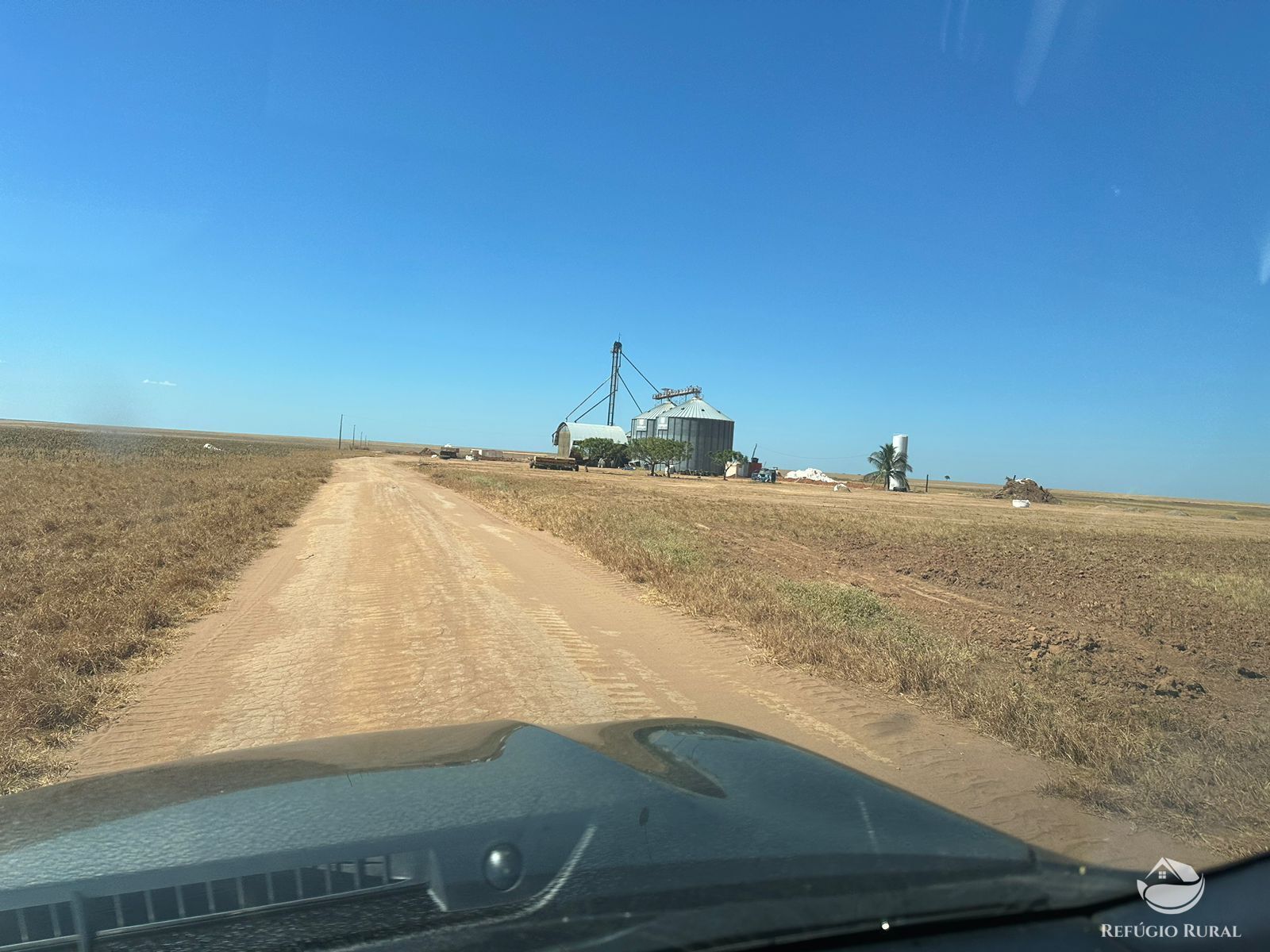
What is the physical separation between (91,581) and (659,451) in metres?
82.0

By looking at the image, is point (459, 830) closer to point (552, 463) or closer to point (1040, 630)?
point (1040, 630)

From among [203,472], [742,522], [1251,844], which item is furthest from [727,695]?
[203,472]

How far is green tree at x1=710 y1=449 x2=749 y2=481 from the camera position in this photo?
10131 centimetres

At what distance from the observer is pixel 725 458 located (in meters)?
102

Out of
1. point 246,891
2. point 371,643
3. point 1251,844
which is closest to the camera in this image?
point 246,891

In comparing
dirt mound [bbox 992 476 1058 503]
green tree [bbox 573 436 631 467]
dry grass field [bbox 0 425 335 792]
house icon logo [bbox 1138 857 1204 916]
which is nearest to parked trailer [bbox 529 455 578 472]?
green tree [bbox 573 436 631 467]

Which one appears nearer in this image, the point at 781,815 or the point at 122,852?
the point at 122,852

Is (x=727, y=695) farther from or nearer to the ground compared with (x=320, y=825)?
nearer to the ground

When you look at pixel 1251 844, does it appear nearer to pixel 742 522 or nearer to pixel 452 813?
pixel 452 813

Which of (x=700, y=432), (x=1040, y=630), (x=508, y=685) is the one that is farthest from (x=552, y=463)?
(x=508, y=685)

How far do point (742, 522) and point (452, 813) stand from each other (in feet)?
82.2

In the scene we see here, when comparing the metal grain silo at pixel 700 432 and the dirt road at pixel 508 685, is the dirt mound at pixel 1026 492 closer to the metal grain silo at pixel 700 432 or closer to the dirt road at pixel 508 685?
the metal grain silo at pixel 700 432

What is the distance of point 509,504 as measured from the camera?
93.1 ft

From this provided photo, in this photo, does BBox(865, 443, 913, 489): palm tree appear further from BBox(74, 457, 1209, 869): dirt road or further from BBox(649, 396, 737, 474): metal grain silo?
BBox(74, 457, 1209, 869): dirt road
